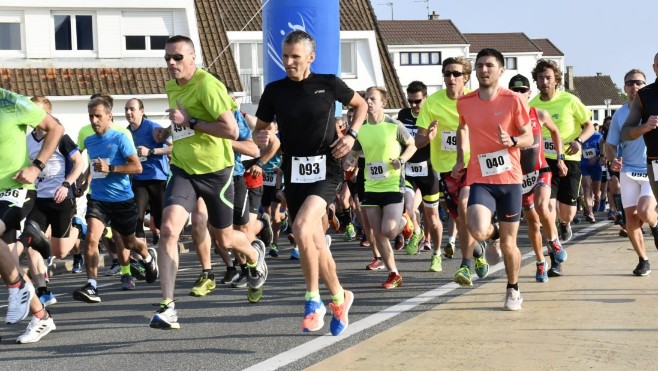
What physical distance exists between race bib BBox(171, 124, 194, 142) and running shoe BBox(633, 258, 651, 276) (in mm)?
4535

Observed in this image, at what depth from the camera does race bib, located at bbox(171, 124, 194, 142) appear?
372 inches

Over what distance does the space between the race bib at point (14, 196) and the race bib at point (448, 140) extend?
481cm

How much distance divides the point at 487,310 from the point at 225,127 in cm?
239

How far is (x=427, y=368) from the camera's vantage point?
22.8 ft

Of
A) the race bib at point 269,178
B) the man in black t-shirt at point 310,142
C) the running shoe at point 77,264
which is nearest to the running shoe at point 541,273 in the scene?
the man in black t-shirt at point 310,142

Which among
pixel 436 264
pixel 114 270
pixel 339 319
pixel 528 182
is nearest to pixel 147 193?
pixel 114 270

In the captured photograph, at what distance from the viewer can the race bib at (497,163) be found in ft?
31.3

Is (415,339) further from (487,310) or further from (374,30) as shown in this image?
(374,30)

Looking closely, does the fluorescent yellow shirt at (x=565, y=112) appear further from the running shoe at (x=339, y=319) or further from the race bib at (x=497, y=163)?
the running shoe at (x=339, y=319)

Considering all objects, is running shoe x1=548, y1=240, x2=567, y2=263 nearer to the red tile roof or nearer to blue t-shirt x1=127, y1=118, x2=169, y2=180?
blue t-shirt x1=127, y1=118, x2=169, y2=180

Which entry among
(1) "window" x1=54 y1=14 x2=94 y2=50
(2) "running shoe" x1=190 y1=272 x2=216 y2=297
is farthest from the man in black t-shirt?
(1) "window" x1=54 y1=14 x2=94 y2=50

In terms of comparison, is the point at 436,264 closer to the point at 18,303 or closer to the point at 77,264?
the point at 18,303

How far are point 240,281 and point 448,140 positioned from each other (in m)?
2.47

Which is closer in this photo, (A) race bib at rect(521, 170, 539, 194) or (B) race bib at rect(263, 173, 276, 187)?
(A) race bib at rect(521, 170, 539, 194)
